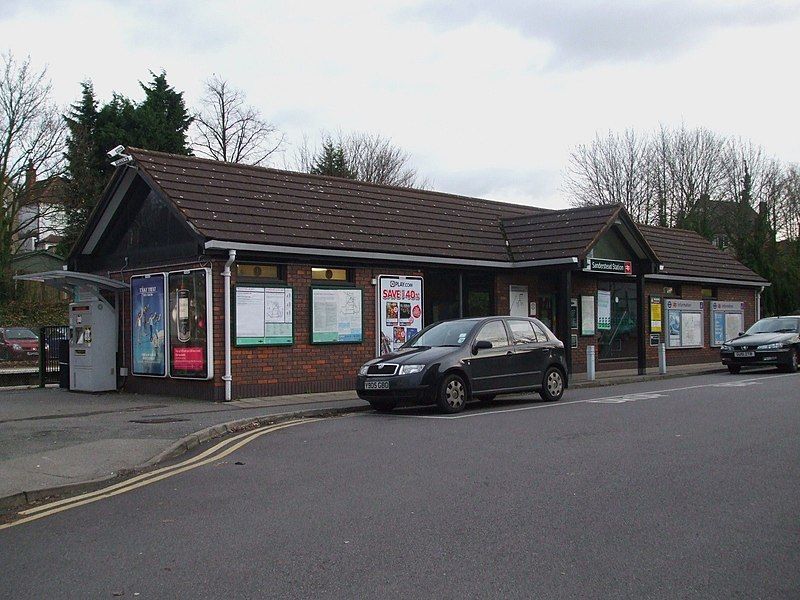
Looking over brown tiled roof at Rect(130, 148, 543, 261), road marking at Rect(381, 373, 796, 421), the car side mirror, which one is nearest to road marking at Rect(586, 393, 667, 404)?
road marking at Rect(381, 373, 796, 421)

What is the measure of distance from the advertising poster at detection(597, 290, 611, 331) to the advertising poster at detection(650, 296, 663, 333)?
69.4 inches

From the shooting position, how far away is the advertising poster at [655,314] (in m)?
27.4

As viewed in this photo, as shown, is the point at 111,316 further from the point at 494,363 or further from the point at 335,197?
the point at 494,363

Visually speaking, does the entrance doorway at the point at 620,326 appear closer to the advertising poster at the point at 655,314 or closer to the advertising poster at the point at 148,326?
the advertising poster at the point at 655,314

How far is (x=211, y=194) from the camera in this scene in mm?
17750

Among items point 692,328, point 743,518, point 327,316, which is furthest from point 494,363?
point 692,328

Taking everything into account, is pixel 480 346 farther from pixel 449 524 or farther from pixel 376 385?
pixel 449 524

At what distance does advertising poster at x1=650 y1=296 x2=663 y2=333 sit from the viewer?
27.4m

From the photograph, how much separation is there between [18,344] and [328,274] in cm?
1872

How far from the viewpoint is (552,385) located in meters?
16.4

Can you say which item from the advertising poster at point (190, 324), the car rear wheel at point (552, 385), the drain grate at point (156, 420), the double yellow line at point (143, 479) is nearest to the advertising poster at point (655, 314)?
the car rear wheel at point (552, 385)

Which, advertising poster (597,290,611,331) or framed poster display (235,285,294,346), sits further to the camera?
advertising poster (597,290,611,331)

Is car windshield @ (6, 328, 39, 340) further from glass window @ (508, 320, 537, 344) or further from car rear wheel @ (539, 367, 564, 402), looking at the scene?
car rear wheel @ (539, 367, 564, 402)

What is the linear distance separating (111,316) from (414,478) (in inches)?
518
